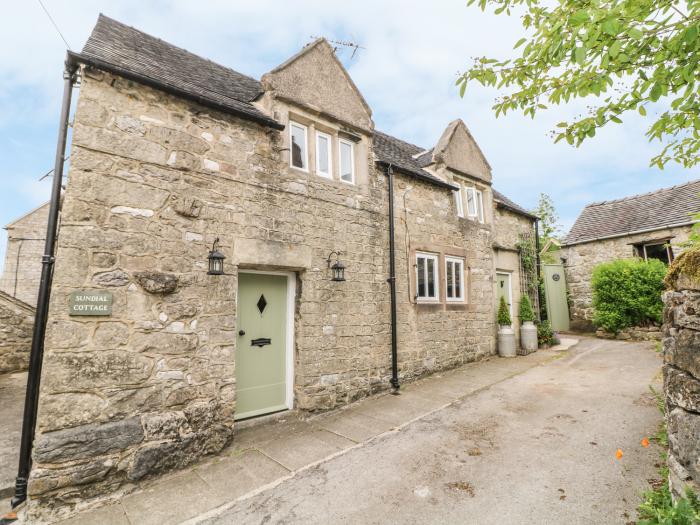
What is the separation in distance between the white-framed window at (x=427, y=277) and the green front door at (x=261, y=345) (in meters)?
3.28

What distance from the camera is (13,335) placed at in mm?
8625

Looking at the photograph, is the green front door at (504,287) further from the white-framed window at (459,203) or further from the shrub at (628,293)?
the shrub at (628,293)

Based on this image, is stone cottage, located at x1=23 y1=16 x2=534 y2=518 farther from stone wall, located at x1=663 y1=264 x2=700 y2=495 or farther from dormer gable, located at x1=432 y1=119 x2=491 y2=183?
stone wall, located at x1=663 y1=264 x2=700 y2=495

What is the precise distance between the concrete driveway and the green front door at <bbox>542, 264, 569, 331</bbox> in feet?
24.9

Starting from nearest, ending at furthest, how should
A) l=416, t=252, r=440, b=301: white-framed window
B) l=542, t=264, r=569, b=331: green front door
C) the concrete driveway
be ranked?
1. the concrete driveway
2. l=416, t=252, r=440, b=301: white-framed window
3. l=542, t=264, r=569, b=331: green front door

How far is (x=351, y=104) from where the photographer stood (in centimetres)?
687

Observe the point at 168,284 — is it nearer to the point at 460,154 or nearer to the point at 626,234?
the point at 460,154

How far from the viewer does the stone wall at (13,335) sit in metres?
8.52

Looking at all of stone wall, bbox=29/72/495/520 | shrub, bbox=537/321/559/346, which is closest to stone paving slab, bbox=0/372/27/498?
stone wall, bbox=29/72/495/520

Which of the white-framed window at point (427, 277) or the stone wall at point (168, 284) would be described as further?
the white-framed window at point (427, 277)

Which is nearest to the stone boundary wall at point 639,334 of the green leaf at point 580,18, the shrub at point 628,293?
the shrub at point 628,293

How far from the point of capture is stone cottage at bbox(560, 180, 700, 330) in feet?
39.7

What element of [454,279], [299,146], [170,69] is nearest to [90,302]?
[170,69]

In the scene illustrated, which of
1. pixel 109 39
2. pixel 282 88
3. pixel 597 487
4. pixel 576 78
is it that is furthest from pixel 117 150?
pixel 597 487
